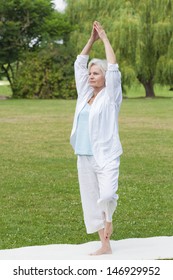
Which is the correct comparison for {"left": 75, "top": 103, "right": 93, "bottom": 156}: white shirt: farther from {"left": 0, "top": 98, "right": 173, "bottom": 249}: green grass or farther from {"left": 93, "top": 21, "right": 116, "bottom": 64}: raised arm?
{"left": 0, "top": 98, "right": 173, "bottom": 249}: green grass

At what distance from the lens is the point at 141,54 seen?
39188 mm

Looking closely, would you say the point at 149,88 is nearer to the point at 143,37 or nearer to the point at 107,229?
the point at 143,37

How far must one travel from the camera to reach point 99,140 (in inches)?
256

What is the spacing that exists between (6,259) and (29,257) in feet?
0.66

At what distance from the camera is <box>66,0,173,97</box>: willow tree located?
3919cm

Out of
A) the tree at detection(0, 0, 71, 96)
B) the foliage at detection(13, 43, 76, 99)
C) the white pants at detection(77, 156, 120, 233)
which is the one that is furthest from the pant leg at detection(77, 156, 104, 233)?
the tree at detection(0, 0, 71, 96)

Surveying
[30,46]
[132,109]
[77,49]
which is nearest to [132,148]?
[132,109]

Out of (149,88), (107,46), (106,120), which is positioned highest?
(107,46)

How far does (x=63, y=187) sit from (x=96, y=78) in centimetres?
484

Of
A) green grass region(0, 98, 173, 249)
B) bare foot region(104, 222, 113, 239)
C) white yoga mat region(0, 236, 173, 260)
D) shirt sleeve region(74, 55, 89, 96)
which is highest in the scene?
shirt sleeve region(74, 55, 89, 96)

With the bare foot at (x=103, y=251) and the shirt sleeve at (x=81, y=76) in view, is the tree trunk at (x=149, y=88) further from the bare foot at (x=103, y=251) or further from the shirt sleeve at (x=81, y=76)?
the bare foot at (x=103, y=251)

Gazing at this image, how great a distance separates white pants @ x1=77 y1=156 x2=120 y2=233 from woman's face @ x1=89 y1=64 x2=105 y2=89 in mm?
651

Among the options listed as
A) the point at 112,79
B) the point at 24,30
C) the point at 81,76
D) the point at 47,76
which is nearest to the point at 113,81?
the point at 112,79

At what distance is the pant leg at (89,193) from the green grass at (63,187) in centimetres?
92
